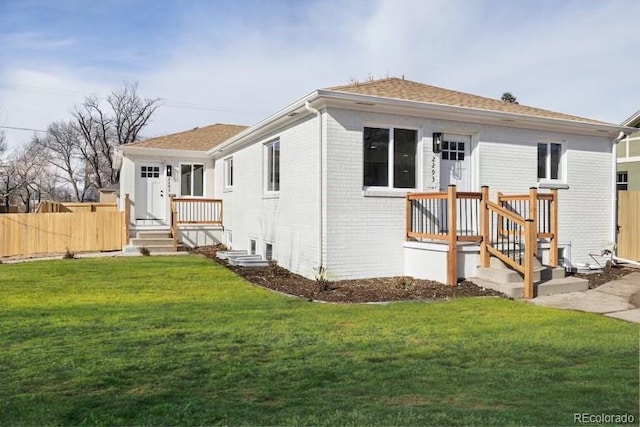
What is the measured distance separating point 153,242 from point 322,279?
7626 millimetres

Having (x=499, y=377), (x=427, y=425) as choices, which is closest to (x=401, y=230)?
(x=499, y=377)

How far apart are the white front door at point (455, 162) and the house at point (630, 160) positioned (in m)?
8.19

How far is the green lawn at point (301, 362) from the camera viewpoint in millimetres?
3359

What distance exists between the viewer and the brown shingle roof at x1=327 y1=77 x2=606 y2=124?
973cm

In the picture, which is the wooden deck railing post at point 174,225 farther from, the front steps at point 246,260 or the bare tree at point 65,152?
the bare tree at point 65,152

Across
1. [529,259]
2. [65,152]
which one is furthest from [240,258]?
[65,152]

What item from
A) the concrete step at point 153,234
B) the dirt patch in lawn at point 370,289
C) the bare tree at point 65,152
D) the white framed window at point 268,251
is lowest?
the dirt patch in lawn at point 370,289

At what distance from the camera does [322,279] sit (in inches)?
354

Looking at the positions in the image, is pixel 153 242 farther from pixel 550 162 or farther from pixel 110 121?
pixel 110 121

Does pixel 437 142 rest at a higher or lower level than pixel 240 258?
higher

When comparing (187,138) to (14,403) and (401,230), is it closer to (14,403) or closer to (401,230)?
(401,230)

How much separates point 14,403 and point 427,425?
2.95 m

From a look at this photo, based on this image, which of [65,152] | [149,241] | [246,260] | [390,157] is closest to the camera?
[390,157]

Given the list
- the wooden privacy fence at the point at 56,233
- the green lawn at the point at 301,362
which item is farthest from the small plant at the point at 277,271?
the wooden privacy fence at the point at 56,233
